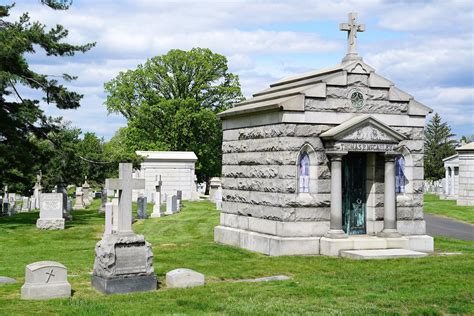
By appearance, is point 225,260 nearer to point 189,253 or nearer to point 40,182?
point 189,253

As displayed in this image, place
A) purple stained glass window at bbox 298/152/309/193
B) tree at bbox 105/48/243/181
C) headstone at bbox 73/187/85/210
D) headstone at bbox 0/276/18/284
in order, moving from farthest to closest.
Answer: tree at bbox 105/48/243/181
headstone at bbox 73/187/85/210
purple stained glass window at bbox 298/152/309/193
headstone at bbox 0/276/18/284

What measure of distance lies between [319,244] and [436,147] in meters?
67.8

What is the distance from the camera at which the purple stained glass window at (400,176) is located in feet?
53.1

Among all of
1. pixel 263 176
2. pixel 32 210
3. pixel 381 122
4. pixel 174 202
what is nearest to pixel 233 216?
pixel 263 176

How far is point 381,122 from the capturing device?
1520cm

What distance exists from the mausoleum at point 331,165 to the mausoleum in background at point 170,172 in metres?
25.5

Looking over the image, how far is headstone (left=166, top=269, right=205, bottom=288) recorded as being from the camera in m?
10.9

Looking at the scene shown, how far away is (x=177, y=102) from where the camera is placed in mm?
49469

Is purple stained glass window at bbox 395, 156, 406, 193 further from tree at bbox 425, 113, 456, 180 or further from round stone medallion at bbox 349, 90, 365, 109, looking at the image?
tree at bbox 425, 113, 456, 180

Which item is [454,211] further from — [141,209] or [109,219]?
[109,219]

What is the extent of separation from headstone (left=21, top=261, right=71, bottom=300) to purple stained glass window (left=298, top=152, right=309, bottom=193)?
6.51m

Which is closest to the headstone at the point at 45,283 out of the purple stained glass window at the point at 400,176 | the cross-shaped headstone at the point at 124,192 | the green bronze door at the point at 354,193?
the cross-shaped headstone at the point at 124,192

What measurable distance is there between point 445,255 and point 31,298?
9.59 m

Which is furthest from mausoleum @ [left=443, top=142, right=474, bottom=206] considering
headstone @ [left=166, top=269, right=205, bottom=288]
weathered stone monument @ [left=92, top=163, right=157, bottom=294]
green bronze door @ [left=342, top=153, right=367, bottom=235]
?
weathered stone monument @ [left=92, top=163, right=157, bottom=294]
